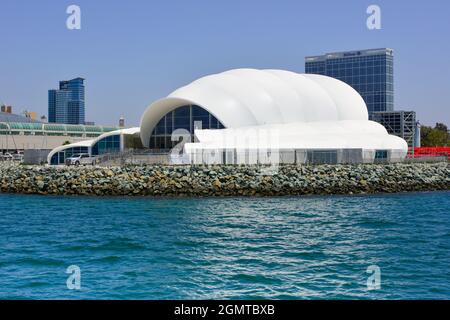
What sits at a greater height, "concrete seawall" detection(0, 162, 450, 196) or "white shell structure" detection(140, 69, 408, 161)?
"white shell structure" detection(140, 69, 408, 161)

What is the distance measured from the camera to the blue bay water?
11812 millimetres

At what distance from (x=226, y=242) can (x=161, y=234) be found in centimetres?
261

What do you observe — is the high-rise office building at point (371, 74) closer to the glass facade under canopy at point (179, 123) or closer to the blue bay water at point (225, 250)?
the glass facade under canopy at point (179, 123)

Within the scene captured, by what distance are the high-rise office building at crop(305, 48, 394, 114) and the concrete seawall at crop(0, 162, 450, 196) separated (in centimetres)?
7071

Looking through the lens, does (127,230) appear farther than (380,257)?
Yes

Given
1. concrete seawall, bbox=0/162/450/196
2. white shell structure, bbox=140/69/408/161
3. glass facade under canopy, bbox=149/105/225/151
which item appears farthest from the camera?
glass facade under canopy, bbox=149/105/225/151

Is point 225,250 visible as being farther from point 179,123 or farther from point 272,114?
point 179,123

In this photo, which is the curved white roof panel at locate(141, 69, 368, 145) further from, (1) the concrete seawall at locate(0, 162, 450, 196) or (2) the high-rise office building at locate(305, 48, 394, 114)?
(2) the high-rise office building at locate(305, 48, 394, 114)

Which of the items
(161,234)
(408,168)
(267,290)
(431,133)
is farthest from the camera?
(431,133)

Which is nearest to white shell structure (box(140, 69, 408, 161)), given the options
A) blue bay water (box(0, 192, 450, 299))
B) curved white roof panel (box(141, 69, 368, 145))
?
curved white roof panel (box(141, 69, 368, 145))

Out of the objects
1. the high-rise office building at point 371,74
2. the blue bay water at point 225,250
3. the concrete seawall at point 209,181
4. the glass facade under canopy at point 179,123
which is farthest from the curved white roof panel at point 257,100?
the high-rise office building at point 371,74
